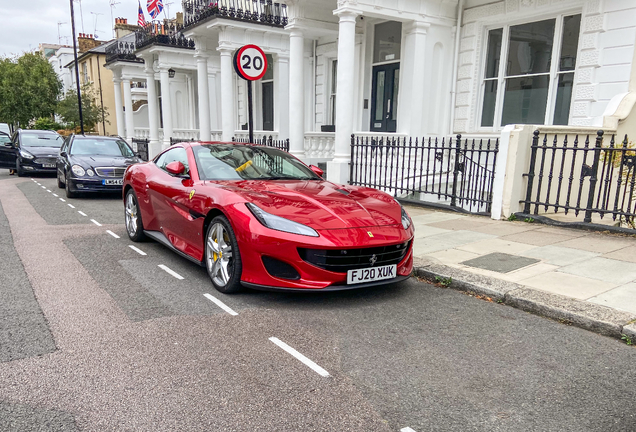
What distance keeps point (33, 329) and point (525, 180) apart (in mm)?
7386

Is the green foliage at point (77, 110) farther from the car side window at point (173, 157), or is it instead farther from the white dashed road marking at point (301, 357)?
the white dashed road marking at point (301, 357)

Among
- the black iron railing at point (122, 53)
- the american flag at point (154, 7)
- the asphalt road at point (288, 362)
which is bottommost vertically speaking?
the asphalt road at point (288, 362)

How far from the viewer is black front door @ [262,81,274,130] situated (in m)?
19.8

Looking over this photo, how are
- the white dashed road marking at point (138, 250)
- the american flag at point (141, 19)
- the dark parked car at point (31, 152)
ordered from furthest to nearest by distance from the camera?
the american flag at point (141, 19) < the dark parked car at point (31, 152) < the white dashed road marking at point (138, 250)

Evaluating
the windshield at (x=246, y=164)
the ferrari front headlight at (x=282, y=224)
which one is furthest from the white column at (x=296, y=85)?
the ferrari front headlight at (x=282, y=224)

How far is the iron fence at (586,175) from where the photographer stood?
677cm

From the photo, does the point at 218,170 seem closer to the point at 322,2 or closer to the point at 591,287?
the point at 591,287

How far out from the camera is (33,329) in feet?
12.4

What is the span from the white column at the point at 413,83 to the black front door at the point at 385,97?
151cm

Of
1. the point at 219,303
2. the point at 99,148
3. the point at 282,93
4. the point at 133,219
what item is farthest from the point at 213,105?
the point at 219,303

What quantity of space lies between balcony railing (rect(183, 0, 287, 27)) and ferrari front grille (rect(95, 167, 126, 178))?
6.40 m

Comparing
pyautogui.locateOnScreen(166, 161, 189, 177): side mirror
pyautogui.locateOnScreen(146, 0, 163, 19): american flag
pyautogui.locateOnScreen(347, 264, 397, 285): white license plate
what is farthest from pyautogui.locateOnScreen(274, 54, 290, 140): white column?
pyautogui.locateOnScreen(347, 264, 397, 285): white license plate

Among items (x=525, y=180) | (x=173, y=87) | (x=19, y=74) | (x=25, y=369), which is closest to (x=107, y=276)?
(x=25, y=369)

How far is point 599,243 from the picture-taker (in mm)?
6289
